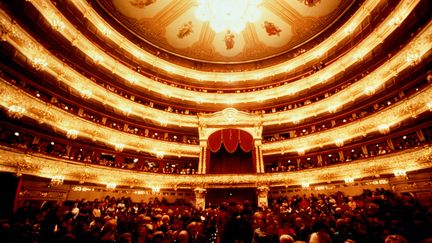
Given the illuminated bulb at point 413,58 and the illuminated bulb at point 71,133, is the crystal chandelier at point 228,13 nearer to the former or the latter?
the illuminated bulb at point 413,58

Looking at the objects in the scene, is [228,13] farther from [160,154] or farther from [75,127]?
[75,127]

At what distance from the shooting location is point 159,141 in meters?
20.0

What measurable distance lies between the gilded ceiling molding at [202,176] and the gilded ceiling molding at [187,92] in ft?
17.5

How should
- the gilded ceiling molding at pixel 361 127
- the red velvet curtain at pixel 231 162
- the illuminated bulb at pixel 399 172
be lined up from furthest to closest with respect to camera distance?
the red velvet curtain at pixel 231 162 < the illuminated bulb at pixel 399 172 < the gilded ceiling molding at pixel 361 127

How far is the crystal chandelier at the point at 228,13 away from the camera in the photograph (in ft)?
66.0

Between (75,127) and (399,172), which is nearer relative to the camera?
(399,172)

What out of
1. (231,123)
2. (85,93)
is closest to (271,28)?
(231,123)

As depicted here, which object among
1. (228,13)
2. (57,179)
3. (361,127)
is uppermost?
(228,13)

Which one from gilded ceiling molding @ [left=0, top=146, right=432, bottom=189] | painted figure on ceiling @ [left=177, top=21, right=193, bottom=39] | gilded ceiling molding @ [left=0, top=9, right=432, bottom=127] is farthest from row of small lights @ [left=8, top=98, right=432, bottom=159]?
painted figure on ceiling @ [left=177, top=21, right=193, bottom=39]

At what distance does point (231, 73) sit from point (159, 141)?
12569 mm

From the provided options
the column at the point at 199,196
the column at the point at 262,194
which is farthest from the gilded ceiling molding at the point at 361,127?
the column at the point at 199,196

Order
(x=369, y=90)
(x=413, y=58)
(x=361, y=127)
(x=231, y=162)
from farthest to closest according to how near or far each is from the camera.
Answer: (x=231, y=162), (x=361, y=127), (x=369, y=90), (x=413, y=58)

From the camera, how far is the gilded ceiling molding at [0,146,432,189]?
38.5 ft

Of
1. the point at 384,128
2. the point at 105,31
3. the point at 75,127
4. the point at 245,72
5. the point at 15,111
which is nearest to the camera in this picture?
the point at 15,111
